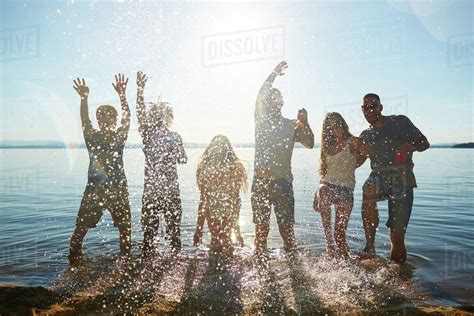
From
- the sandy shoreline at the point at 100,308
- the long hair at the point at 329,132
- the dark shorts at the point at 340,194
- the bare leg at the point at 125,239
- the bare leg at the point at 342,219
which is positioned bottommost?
the sandy shoreline at the point at 100,308

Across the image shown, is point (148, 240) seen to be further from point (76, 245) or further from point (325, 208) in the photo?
point (325, 208)

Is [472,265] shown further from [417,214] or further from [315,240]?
[417,214]

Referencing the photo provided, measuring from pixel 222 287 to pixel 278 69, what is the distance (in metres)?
3.72

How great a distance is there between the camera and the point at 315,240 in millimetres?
8945

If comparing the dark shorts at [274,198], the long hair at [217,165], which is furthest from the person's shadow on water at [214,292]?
the long hair at [217,165]

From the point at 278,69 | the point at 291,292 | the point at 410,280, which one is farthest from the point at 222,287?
the point at 278,69

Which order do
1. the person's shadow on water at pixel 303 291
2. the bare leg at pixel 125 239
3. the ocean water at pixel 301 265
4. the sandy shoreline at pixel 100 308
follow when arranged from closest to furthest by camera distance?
the sandy shoreline at pixel 100 308
the person's shadow on water at pixel 303 291
the ocean water at pixel 301 265
the bare leg at pixel 125 239

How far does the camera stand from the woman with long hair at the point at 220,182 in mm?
7000

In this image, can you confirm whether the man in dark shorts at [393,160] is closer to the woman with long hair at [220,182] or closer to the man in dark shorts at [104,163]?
the woman with long hair at [220,182]

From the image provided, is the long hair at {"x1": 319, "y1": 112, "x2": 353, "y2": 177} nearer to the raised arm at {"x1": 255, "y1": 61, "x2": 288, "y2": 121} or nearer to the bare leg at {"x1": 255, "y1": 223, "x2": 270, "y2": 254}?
the raised arm at {"x1": 255, "y1": 61, "x2": 288, "y2": 121}

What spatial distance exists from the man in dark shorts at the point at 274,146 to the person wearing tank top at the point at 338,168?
16.3 inches

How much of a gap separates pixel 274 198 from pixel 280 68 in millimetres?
2265

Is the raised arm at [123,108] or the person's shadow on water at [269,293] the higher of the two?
the raised arm at [123,108]

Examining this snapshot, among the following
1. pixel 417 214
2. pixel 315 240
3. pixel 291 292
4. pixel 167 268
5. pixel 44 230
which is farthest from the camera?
pixel 417 214
